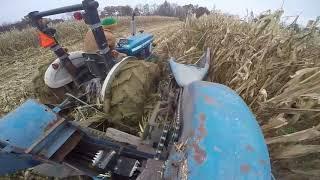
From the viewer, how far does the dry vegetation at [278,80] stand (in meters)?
2.57

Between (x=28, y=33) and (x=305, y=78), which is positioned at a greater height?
(x=305, y=78)

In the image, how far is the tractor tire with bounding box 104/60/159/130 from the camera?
3213 millimetres

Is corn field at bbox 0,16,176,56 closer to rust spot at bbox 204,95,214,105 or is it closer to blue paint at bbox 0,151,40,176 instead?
blue paint at bbox 0,151,40,176

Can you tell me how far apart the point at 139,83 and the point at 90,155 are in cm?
88

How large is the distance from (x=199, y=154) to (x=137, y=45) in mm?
3044

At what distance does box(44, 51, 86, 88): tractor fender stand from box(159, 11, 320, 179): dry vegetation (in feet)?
3.85

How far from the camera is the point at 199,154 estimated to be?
166cm

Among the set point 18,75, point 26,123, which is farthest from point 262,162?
point 18,75

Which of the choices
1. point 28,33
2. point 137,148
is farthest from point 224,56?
point 28,33

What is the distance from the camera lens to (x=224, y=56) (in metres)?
3.65

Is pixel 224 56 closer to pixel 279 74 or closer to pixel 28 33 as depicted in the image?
pixel 279 74

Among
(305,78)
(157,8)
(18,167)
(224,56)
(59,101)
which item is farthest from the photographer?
(157,8)

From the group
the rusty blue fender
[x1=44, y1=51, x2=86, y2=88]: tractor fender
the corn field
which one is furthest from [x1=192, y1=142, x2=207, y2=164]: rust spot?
the corn field

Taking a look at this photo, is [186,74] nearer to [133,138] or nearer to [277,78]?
[133,138]
